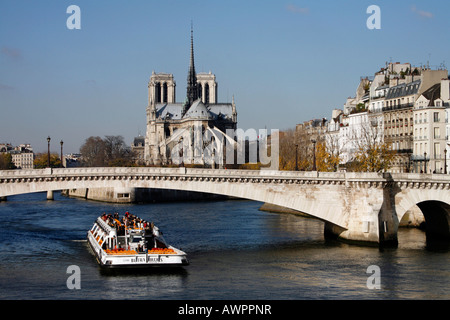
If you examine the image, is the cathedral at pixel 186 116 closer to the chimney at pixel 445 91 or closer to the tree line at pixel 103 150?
the tree line at pixel 103 150

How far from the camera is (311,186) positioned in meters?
40.3

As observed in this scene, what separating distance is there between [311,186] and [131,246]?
10.3 m

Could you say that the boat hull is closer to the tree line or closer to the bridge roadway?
the bridge roadway

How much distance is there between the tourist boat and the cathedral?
88.3m

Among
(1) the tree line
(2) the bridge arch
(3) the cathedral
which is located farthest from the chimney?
(3) the cathedral

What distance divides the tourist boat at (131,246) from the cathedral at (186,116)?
88310 millimetres

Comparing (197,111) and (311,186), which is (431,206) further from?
(197,111)

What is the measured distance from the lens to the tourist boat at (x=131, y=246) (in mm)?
32656

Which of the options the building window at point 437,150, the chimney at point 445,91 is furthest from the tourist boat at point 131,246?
the chimney at point 445,91

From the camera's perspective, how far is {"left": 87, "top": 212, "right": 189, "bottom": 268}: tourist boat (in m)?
32.7
